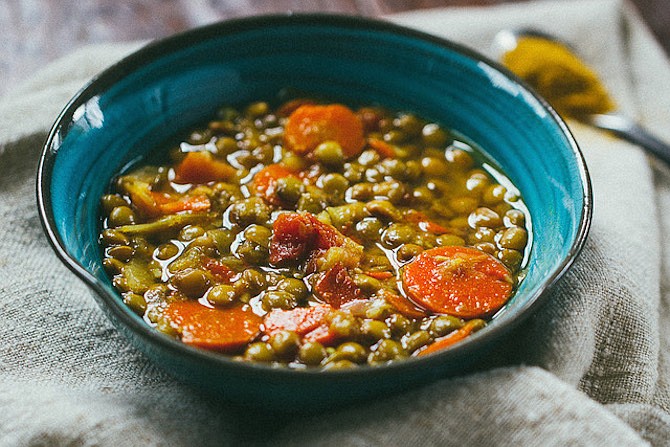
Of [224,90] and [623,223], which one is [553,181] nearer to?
[623,223]

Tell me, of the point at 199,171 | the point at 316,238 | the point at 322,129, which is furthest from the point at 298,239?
the point at 322,129

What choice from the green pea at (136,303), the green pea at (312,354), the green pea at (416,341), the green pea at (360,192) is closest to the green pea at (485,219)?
the green pea at (360,192)

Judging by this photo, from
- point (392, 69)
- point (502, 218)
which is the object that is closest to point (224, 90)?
point (392, 69)

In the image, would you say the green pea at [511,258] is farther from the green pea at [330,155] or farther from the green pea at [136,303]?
the green pea at [136,303]

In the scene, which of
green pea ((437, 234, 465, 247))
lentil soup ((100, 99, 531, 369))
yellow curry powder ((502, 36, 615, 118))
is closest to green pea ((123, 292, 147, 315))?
lentil soup ((100, 99, 531, 369))

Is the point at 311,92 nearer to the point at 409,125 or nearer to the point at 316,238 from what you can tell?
the point at 409,125
